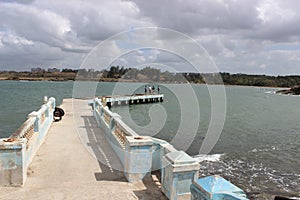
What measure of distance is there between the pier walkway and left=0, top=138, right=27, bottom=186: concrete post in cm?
16

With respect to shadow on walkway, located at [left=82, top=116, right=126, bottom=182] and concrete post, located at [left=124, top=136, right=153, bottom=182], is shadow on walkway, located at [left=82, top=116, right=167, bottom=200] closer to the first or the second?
shadow on walkway, located at [left=82, top=116, right=126, bottom=182]

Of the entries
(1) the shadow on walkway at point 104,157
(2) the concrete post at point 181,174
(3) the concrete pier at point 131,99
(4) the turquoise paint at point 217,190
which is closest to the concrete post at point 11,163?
(1) the shadow on walkway at point 104,157

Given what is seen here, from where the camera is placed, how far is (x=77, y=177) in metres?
6.44

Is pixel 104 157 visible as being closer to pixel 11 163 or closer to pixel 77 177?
pixel 77 177

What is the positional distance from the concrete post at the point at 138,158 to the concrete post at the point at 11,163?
203 cm

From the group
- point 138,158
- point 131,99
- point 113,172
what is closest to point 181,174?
point 138,158

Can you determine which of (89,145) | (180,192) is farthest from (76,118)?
(180,192)

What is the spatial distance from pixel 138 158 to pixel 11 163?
2396 mm

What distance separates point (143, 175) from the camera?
6.27m

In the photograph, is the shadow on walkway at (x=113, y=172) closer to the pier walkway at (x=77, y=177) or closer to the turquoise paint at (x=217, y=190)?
the pier walkway at (x=77, y=177)

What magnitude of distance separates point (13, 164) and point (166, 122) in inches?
958

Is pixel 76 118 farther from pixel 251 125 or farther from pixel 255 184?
pixel 251 125

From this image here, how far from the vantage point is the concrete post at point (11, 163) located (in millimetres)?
5805

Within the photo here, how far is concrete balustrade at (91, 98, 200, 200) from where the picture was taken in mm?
5109
